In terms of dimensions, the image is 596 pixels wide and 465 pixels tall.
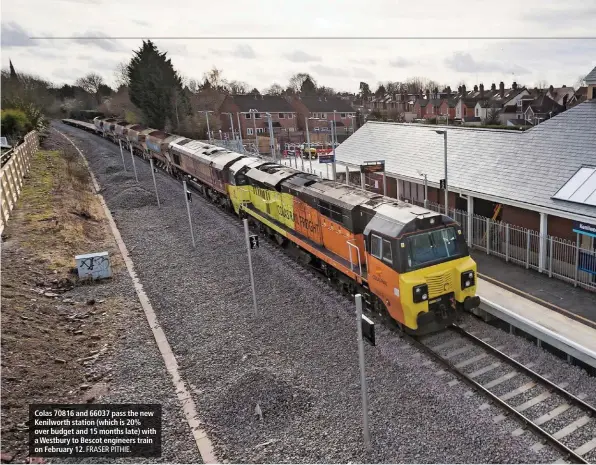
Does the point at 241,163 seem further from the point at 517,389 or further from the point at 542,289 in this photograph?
the point at 517,389

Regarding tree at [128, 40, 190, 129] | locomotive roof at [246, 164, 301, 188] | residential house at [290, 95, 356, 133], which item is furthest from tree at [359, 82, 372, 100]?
locomotive roof at [246, 164, 301, 188]

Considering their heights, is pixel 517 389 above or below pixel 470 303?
below

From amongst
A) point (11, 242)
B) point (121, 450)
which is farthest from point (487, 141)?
point (11, 242)

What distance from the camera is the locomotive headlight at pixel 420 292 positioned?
11.0 meters

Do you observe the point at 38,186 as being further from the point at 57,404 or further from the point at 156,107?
the point at 156,107

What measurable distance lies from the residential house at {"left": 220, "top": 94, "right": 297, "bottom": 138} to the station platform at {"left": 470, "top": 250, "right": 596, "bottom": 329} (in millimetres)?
60653

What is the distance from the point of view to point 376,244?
12.1m

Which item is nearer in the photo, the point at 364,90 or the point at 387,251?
the point at 387,251

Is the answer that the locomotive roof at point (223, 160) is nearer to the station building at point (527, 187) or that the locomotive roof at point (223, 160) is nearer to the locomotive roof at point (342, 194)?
the station building at point (527, 187)

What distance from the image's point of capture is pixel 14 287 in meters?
14.0

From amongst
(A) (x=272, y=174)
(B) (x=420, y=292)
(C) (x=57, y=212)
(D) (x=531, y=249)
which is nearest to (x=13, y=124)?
(C) (x=57, y=212)

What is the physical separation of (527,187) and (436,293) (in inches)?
306

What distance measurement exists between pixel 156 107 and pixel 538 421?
65.4 metres

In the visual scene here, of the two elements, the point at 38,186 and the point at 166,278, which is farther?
the point at 38,186
